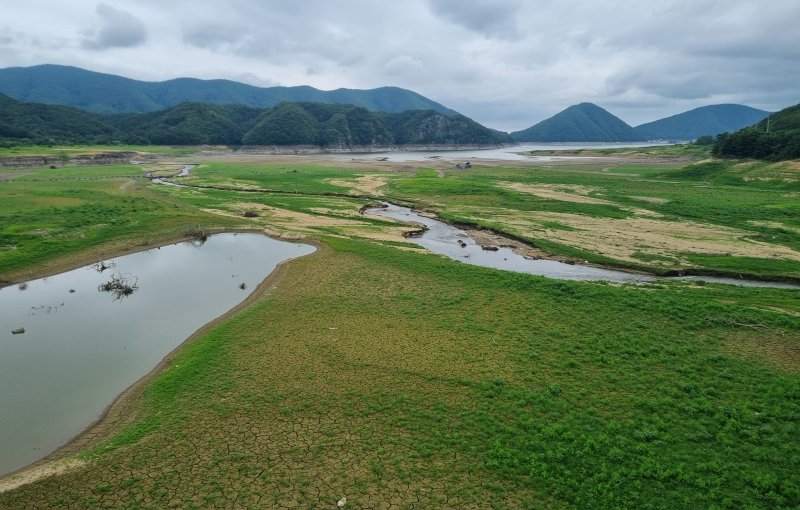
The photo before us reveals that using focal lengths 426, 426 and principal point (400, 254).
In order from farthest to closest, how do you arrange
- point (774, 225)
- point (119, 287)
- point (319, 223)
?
point (319, 223) → point (774, 225) → point (119, 287)

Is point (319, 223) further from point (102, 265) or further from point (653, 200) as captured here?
point (653, 200)

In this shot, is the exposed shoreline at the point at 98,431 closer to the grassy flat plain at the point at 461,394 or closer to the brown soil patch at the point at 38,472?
the brown soil patch at the point at 38,472

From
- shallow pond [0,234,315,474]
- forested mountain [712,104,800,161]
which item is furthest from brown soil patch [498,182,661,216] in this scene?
shallow pond [0,234,315,474]

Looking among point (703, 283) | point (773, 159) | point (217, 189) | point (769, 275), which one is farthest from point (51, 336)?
point (773, 159)

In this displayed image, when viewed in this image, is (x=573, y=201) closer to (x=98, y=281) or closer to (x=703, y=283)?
(x=703, y=283)

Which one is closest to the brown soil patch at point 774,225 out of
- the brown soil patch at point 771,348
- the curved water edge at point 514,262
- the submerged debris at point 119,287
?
the curved water edge at point 514,262

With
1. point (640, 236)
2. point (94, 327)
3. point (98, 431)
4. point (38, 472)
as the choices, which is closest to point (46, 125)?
point (94, 327)

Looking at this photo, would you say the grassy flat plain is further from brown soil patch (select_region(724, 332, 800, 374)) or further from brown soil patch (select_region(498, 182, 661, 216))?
brown soil patch (select_region(498, 182, 661, 216))
